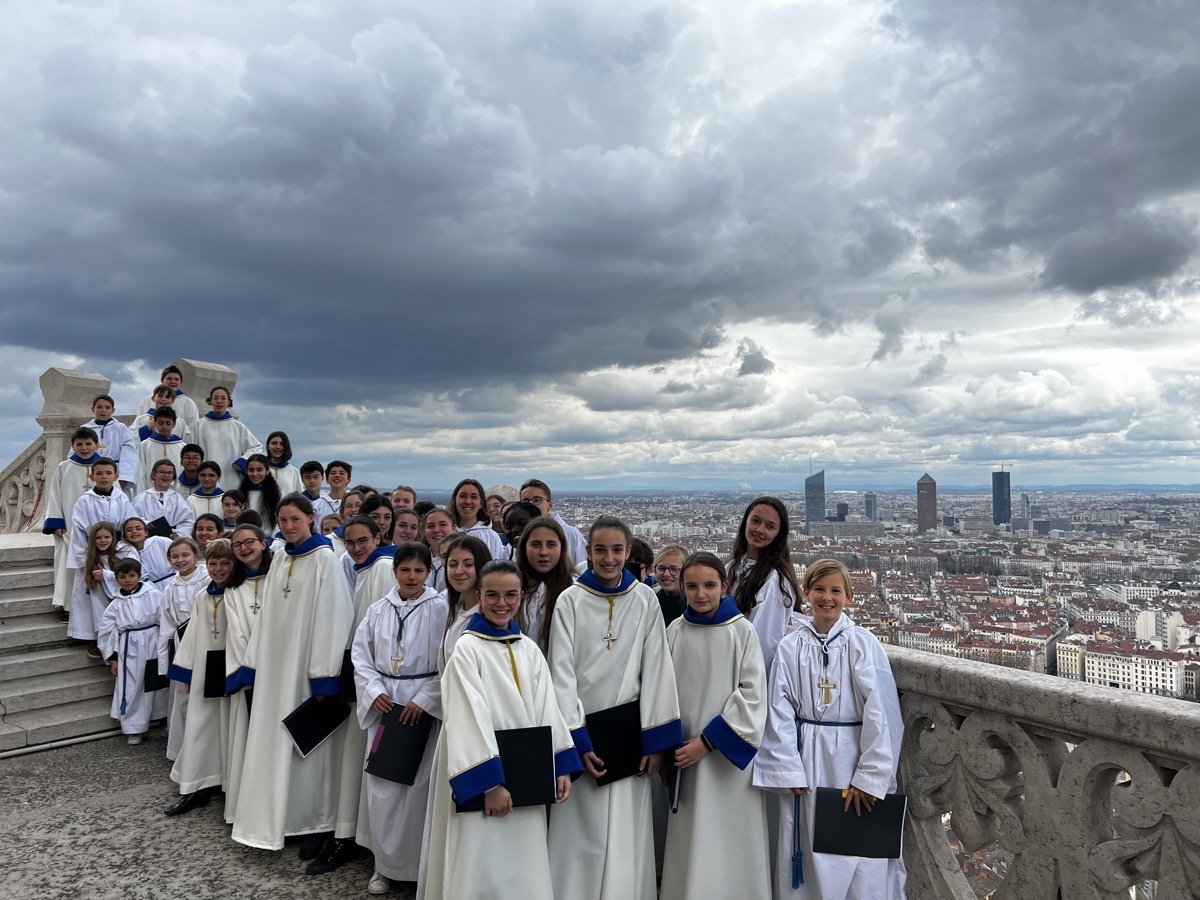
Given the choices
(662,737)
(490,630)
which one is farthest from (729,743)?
(490,630)

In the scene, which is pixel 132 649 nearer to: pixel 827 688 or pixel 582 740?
pixel 582 740

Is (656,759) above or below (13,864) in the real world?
above

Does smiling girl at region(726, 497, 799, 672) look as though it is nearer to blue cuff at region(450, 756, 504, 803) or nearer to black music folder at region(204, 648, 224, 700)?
blue cuff at region(450, 756, 504, 803)

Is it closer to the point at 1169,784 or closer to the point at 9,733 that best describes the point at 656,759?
the point at 1169,784

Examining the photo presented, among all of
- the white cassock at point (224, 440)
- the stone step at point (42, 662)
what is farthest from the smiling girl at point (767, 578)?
the white cassock at point (224, 440)

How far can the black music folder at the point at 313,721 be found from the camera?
15.6 feet

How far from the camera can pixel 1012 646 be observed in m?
5.15

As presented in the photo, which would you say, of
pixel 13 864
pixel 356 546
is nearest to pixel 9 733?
pixel 13 864

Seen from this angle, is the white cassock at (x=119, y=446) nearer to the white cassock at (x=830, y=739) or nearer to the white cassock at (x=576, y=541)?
the white cassock at (x=576, y=541)

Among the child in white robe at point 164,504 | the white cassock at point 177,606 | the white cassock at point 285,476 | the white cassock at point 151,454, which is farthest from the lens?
the white cassock at point 151,454

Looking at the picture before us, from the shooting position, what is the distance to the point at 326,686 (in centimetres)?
476

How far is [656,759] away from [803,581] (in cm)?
113

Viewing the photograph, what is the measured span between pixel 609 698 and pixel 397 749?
50.3 inches

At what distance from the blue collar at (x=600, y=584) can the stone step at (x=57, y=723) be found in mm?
5887
